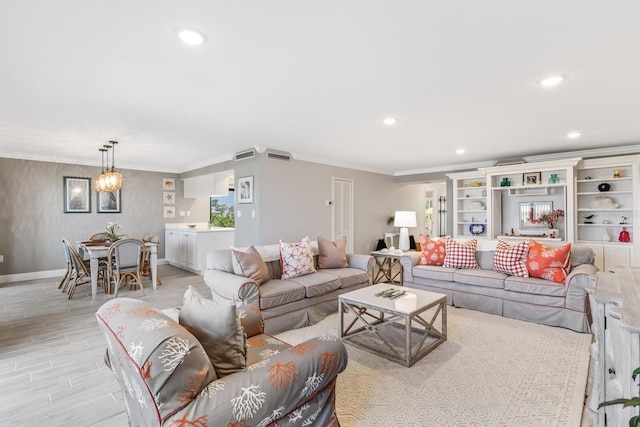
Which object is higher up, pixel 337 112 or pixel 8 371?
pixel 337 112

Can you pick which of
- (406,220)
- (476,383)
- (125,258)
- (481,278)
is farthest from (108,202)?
(476,383)

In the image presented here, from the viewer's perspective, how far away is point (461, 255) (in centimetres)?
430

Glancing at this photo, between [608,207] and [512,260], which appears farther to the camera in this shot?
[608,207]

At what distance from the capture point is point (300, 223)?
5.73m

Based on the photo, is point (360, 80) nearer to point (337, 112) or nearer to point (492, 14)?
point (337, 112)

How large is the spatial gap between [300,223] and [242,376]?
4.44 m

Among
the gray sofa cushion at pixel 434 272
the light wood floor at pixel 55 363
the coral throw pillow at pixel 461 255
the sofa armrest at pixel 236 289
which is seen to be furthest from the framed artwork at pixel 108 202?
the coral throw pillow at pixel 461 255

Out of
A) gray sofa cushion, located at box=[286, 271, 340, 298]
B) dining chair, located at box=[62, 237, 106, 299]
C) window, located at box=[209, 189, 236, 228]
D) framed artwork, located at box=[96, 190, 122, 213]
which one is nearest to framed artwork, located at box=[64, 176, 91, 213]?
framed artwork, located at box=[96, 190, 122, 213]

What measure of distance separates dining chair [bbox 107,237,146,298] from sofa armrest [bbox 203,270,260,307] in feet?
6.97

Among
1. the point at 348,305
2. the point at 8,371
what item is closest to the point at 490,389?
the point at 348,305

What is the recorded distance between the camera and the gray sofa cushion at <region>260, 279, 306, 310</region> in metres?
3.09

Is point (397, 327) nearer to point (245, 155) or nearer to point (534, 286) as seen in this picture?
point (534, 286)

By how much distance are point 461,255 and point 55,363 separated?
14.9 feet

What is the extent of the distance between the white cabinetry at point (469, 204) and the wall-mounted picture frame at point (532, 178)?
0.73 meters
